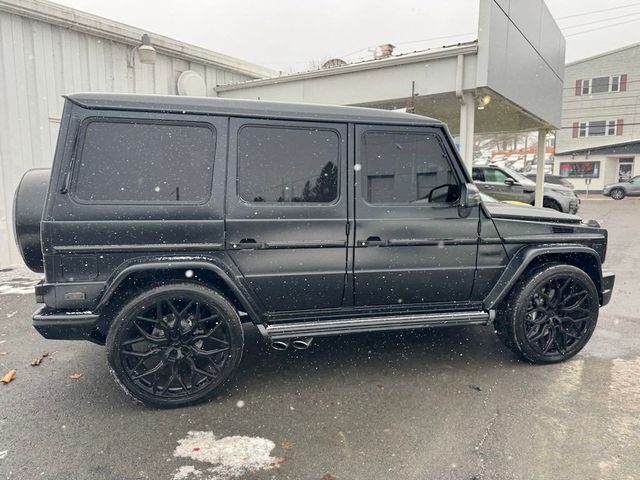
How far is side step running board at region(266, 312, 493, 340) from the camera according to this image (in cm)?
309

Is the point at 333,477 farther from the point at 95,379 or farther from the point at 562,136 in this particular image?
the point at 562,136

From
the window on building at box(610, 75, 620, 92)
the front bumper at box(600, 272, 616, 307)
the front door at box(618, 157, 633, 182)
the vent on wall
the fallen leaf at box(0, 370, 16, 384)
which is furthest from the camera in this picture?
the window on building at box(610, 75, 620, 92)

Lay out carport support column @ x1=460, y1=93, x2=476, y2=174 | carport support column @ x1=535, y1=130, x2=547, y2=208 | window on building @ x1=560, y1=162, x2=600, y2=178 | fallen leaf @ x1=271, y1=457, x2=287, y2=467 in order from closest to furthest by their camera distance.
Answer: fallen leaf @ x1=271, y1=457, x2=287, y2=467 < carport support column @ x1=460, y1=93, x2=476, y2=174 < carport support column @ x1=535, y1=130, x2=547, y2=208 < window on building @ x1=560, y1=162, x2=600, y2=178

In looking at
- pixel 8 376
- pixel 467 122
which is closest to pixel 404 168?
pixel 8 376

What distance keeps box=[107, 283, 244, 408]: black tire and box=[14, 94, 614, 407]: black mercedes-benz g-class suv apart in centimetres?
1

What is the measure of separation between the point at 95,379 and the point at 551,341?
374cm

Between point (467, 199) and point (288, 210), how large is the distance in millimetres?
1373

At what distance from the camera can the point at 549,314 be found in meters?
3.59

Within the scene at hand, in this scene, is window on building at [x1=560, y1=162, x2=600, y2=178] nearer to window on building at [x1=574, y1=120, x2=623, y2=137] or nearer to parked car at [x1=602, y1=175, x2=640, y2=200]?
window on building at [x1=574, y1=120, x2=623, y2=137]

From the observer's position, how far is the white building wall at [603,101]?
29.8 metres

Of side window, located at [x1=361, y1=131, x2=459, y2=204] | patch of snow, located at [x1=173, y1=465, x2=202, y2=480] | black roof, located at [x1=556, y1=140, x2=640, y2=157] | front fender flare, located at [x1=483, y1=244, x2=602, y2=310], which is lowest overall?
patch of snow, located at [x1=173, y1=465, x2=202, y2=480]

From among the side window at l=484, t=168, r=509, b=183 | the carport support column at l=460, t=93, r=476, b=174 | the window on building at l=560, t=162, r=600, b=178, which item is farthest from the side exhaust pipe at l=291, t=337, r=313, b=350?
the window on building at l=560, t=162, r=600, b=178

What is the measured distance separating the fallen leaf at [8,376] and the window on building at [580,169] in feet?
114

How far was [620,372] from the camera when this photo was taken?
350 centimetres
